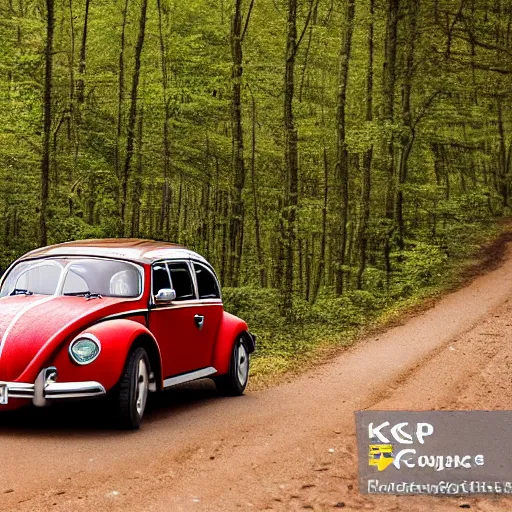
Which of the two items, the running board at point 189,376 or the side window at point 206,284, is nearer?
the running board at point 189,376

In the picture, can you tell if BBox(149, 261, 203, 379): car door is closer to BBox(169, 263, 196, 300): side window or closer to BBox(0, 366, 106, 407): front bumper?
BBox(169, 263, 196, 300): side window

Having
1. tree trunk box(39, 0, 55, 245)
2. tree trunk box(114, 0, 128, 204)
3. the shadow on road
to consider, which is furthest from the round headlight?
tree trunk box(114, 0, 128, 204)

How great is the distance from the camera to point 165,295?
29.7 feet

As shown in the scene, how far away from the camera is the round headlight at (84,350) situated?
791cm

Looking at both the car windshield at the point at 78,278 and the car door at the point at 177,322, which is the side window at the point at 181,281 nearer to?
the car door at the point at 177,322

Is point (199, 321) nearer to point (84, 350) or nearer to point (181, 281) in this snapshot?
point (181, 281)

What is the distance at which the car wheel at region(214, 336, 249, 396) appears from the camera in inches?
432

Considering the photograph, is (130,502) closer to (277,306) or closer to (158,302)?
(158,302)

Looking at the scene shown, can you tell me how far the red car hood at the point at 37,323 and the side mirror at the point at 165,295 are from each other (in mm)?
563

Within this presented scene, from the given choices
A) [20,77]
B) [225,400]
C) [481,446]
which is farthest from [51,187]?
[481,446]

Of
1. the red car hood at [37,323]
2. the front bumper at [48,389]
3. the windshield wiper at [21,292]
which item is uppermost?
the windshield wiper at [21,292]

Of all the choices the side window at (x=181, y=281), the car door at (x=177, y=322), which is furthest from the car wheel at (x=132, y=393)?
the side window at (x=181, y=281)

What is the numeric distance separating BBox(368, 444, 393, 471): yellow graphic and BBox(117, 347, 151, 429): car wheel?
2.38 metres

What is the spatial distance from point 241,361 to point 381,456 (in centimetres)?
468
